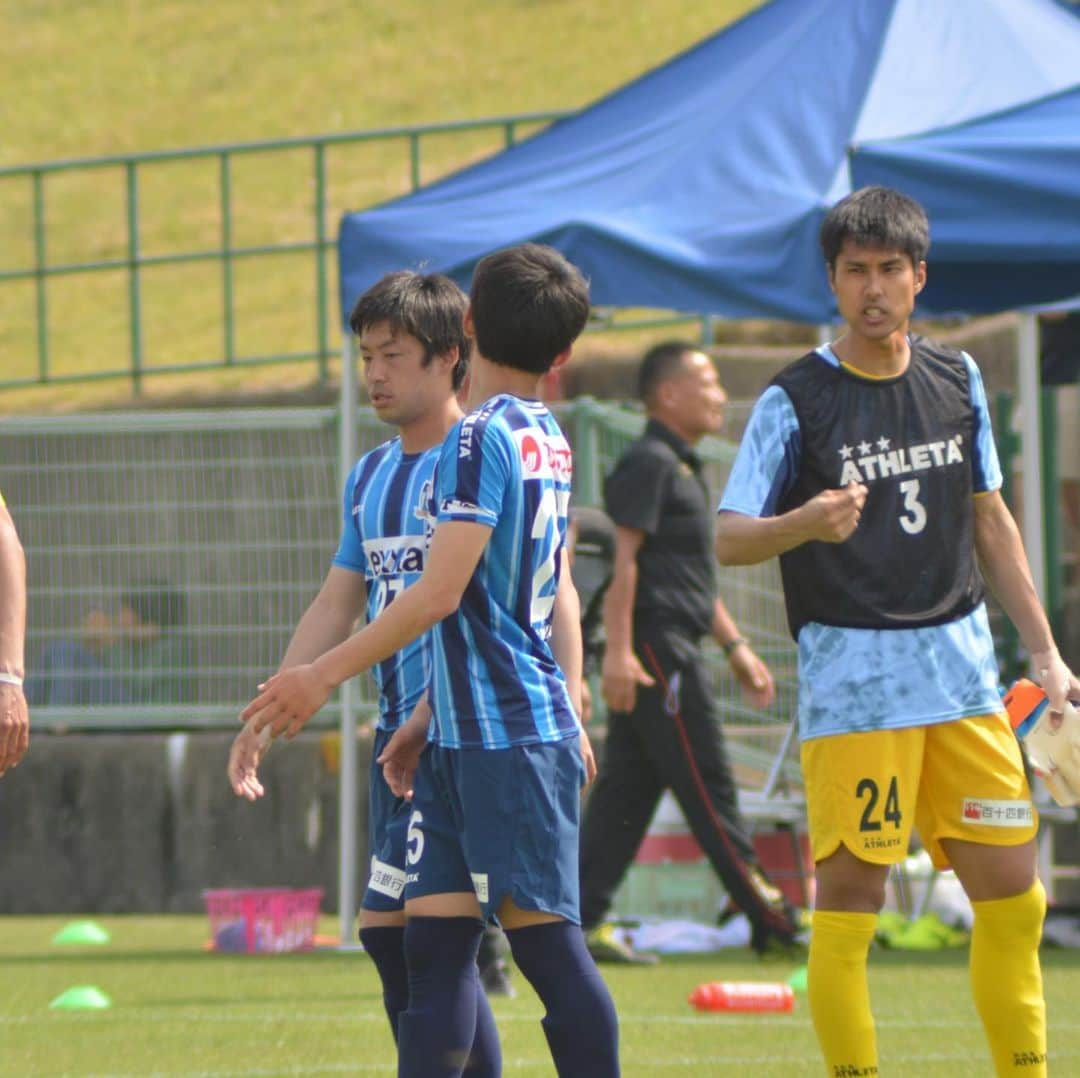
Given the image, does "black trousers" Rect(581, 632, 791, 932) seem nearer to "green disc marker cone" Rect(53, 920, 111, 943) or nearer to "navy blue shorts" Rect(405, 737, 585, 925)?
"green disc marker cone" Rect(53, 920, 111, 943)

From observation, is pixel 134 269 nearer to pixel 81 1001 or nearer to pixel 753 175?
pixel 753 175

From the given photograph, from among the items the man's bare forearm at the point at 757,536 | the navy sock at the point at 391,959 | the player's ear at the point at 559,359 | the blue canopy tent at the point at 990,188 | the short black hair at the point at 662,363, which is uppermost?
the blue canopy tent at the point at 990,188

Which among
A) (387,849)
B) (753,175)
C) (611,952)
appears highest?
(753,175)

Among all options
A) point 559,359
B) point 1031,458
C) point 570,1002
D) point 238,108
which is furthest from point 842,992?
point 238,108

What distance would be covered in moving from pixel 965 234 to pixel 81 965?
4233 millimetres

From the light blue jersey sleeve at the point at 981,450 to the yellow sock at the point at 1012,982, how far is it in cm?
85

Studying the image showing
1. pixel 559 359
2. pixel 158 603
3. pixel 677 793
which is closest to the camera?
pixel 559 359

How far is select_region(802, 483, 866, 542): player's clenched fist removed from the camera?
440cm

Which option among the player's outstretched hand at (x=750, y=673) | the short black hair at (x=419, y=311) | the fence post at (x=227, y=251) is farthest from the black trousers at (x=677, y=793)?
the fence post at (x=227, y=251)

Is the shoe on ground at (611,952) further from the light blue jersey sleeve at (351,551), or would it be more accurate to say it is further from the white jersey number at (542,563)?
the white jersey number at (542,563)

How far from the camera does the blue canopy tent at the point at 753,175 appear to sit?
7.72m

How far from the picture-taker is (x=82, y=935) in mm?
9672

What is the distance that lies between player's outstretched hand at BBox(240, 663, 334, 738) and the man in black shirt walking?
421 cm

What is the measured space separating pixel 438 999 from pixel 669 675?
4223 mm
